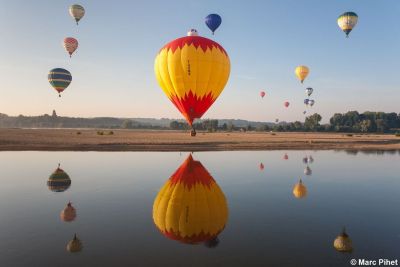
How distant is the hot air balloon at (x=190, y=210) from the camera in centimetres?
1102

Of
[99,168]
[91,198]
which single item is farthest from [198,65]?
[91,198]

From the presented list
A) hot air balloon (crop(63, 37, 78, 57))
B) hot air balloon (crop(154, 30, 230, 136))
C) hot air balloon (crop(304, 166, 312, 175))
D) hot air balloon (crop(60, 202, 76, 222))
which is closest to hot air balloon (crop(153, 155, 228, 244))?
hot air balloon (crop(60, 202, 76, 222))

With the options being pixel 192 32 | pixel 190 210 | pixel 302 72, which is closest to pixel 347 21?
pixel 302 72

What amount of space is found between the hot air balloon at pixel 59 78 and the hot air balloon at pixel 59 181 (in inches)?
1525

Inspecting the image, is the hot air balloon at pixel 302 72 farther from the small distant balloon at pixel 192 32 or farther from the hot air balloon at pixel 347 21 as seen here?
the small distant balloon at pixel 192 32

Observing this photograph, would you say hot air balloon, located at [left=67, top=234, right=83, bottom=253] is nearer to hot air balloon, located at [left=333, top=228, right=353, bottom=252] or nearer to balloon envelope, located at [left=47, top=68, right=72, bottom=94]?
hot air balloon, located at [left=333, top=228, right=353, bottom=252]

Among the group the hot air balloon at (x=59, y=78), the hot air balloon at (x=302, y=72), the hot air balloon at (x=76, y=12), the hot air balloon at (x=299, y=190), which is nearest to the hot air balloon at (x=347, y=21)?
the hot air balloon at (x=302, y=72)

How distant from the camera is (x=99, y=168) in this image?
85.1 ft

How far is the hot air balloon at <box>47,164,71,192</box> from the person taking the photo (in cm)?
1825

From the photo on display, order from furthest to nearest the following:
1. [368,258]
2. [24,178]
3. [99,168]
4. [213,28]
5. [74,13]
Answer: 1. [74,13]
2. [213,28]
3. [99,168]
4. [24,178]
5. [368,258]

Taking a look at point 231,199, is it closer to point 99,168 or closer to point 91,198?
point 91,198

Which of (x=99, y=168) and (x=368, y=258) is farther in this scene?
(x=99, y=168)

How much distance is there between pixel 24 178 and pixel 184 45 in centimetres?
1617

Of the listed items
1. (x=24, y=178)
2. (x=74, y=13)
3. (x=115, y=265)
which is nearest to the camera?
(x=115, y=265)
